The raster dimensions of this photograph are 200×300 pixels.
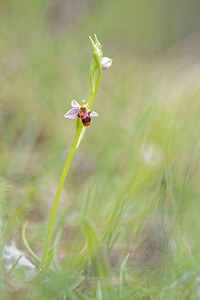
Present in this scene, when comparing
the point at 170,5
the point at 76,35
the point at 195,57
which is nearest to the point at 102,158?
the point at 76,35

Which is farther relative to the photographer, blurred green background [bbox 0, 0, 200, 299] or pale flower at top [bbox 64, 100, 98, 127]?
blurred green background [bbox 0, 0, 200, 299]

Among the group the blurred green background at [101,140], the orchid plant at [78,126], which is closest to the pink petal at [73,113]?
the orchid plant at [78,126]

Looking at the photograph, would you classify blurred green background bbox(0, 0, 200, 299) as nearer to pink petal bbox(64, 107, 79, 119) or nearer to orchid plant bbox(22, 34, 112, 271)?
orchid plant bbox(22, 34, 112, 271)

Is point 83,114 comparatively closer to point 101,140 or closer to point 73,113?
point 73,113

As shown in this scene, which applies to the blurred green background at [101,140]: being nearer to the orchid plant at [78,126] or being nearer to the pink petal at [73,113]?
the orchid plant at [78,126]

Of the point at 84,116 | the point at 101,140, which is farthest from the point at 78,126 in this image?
the point at 101,140

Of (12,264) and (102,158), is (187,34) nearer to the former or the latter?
(102,158)

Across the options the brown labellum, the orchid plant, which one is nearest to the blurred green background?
the orchid plant

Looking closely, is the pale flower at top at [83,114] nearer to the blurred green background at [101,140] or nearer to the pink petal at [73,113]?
the pink petal at [73,113]

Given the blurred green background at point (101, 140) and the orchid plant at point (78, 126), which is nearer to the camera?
the orchid plant at point (78, 126)
